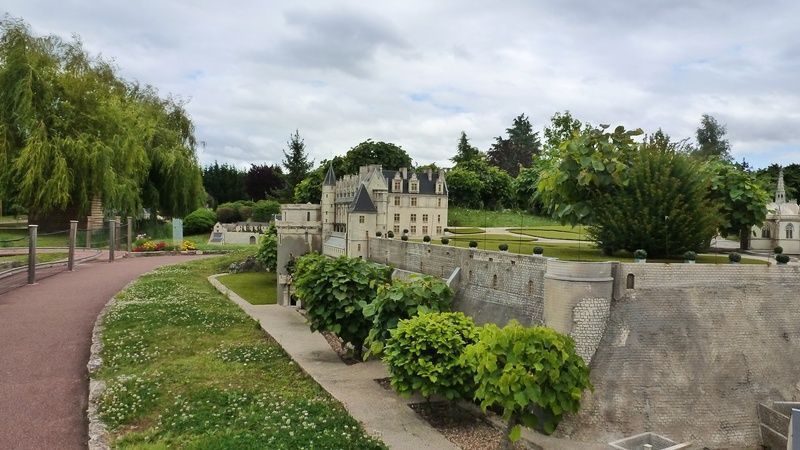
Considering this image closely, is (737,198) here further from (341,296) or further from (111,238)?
(111,238)

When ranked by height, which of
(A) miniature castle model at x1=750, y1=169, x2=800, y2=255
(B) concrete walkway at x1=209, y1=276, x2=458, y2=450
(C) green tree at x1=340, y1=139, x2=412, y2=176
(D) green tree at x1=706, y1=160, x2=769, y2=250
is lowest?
(B) concrete walkway at x1=209, y1=276, x2=458, y2=450

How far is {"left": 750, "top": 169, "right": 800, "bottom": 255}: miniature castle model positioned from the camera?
27.5 m

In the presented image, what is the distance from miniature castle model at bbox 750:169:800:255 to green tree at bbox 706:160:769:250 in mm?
2778

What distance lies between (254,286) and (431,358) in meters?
23.8

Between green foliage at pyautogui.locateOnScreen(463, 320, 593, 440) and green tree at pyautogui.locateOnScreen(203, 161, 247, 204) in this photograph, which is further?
green tree at pyautogui.locateOnScreen(203, 161, 247, 204)

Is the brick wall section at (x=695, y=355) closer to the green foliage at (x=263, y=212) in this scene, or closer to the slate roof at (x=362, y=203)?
the slate roof at (x=362, y=203)

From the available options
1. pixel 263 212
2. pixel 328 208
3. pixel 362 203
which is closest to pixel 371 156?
pixel 263 212

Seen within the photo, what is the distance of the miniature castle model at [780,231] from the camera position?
27469 mm

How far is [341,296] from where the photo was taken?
811 inches

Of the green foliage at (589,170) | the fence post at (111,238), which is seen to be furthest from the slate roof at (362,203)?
the fence post at (111,238)

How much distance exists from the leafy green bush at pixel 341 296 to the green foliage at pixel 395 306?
4.86 ft

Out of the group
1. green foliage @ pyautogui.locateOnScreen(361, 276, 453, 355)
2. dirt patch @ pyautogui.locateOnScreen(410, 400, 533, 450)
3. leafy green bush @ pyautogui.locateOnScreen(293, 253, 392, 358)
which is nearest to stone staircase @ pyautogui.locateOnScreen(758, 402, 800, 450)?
dirt patch @ pyautogui.locateOnScreen(410, 400, 533, 450)

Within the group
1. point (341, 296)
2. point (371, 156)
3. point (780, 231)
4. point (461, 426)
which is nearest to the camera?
point (461, 426)

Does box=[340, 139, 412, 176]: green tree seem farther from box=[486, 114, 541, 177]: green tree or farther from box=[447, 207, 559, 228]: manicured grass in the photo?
box=[486, 114, 541, 177]: green tree
